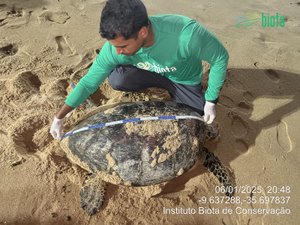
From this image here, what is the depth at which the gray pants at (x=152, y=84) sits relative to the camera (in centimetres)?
229

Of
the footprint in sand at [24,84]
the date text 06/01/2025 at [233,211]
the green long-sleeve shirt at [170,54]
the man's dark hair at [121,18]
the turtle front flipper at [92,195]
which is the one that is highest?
the man's dark hair at [121,18]

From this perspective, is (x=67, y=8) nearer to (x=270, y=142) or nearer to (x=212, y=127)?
(x=212, y=127)

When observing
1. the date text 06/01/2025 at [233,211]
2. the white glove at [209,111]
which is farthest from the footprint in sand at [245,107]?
the date text 06/01/2025 at [233,211]

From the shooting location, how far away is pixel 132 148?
1841mm

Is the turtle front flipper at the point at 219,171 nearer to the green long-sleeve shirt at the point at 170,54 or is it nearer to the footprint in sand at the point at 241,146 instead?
the footprint in sand at the point at 241,146

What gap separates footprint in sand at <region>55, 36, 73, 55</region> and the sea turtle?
1.21 m

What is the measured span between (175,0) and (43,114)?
261cm

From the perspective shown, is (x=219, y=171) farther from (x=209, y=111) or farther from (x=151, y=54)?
(x=151, y=54)

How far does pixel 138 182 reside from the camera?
191 cm

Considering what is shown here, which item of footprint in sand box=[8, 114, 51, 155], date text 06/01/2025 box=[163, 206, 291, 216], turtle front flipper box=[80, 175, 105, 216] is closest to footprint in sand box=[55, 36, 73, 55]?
footprint in sand box=[8, 114, 51, 155]

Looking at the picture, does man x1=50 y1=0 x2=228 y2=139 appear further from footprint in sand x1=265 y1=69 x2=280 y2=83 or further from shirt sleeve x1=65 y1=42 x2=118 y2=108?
footprint in sand x1=265 y1=69 x2=280 y2=83

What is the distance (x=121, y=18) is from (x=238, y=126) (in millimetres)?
1514

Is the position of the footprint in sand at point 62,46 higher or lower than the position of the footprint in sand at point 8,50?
lower

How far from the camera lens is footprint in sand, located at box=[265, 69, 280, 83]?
9.85 feet
